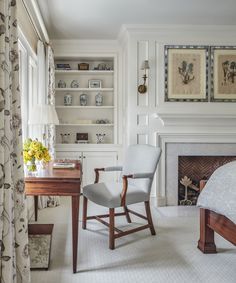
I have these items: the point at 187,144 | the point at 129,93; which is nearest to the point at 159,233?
the point at 187,144

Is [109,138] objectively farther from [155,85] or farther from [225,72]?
[225,72]

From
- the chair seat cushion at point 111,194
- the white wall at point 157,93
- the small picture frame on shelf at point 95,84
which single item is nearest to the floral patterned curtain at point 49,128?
the small picture frame on shelf at point 95,84

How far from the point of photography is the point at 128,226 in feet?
12.4

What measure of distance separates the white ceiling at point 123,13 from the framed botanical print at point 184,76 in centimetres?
42

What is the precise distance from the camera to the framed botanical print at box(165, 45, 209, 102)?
4.84 m

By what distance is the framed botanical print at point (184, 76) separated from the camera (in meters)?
4.84

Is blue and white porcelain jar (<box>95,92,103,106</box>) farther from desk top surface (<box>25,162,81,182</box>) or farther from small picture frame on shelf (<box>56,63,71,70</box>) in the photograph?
desk top surface (<box>25,162,81,182</box>)

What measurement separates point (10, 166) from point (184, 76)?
3466 millimetres

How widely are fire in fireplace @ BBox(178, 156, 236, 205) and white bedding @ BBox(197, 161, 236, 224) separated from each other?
2.01 meters

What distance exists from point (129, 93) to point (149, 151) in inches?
57.4

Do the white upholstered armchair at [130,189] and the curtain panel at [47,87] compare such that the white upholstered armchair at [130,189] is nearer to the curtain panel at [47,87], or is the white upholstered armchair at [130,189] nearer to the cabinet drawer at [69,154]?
the curtain panel at [47,87]

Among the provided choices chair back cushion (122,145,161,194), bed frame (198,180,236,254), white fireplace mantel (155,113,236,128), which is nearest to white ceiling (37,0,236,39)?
white fireplace mantel (155,113,236,128)

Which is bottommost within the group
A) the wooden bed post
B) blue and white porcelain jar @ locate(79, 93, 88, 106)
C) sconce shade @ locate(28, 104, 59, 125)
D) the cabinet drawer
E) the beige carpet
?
the beige carpet

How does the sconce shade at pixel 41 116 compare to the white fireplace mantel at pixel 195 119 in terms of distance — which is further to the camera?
the white fireplace mantel at pixel 195 119
